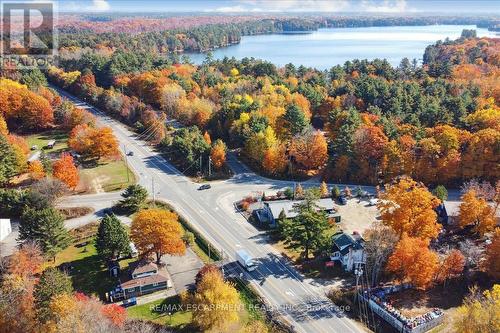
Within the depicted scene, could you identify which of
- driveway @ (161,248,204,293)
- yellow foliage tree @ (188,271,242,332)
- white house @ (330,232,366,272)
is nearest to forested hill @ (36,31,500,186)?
white house @ (330,232,366,272)

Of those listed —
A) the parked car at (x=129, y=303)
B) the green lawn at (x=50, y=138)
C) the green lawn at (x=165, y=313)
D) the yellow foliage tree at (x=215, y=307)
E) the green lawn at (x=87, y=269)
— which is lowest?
the green lawn at (x=165, y=313)

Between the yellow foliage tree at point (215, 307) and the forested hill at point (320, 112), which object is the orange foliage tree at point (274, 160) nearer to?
the forested hill at point (320, 112)

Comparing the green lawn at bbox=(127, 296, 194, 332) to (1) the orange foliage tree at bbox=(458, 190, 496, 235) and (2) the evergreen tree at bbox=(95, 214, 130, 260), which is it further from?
(1) the orange foliage tree at bbox=(458, 190, 496, 235)

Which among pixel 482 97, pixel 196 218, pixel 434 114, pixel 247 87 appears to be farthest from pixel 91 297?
pixel 482 97

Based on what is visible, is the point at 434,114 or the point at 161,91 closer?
the point at 434,114

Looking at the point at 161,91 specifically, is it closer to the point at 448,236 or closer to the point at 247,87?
the point at 247,87

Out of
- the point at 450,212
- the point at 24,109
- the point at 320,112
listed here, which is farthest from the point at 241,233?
the point at 24,109

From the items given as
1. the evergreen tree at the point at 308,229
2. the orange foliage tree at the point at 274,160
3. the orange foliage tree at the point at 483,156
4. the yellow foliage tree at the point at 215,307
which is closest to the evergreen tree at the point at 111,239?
the yellow foliage tree at the point at 215,307
